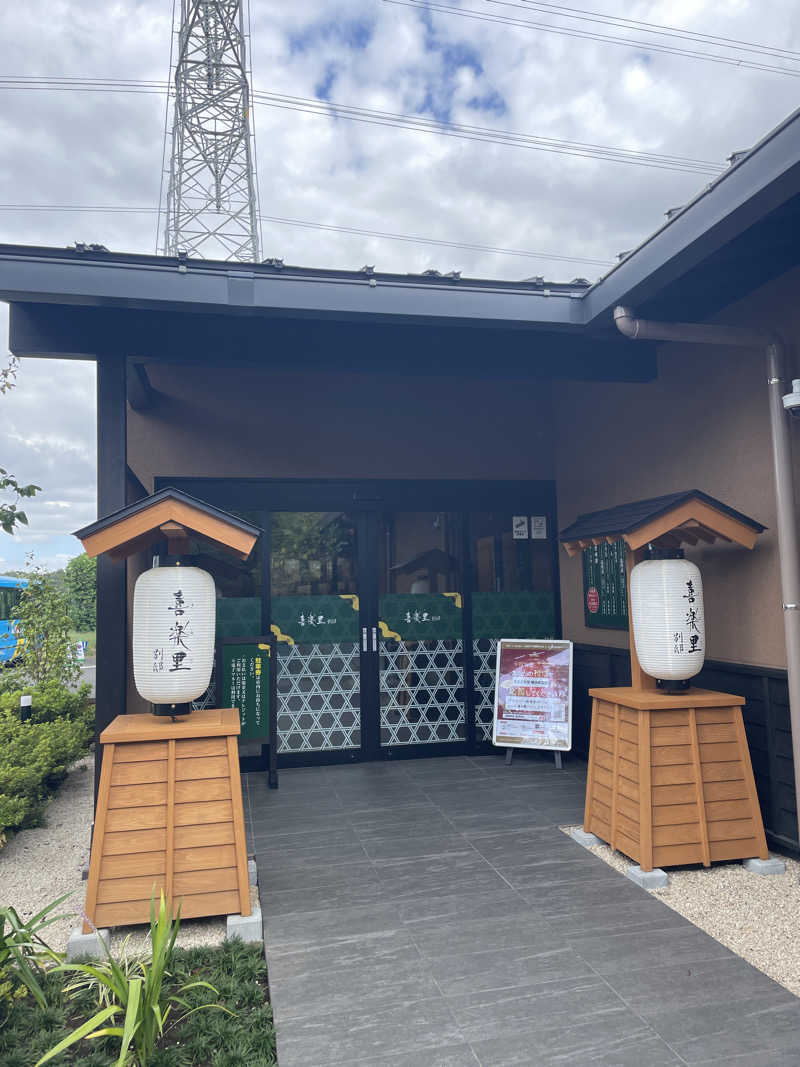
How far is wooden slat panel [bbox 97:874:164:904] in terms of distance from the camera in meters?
2.85

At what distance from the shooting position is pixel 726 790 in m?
3.39

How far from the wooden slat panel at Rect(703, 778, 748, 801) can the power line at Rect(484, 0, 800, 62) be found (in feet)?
25.3

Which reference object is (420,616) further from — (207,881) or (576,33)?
(576,33)

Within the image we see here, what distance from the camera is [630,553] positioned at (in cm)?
381

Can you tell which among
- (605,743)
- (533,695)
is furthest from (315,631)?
(605,743)

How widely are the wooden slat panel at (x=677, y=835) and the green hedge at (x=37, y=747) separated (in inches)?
132

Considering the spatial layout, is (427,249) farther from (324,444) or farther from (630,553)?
(630,553)

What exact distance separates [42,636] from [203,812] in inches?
186

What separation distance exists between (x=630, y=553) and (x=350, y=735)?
9.15 ft

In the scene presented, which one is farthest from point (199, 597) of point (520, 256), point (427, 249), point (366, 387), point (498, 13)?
point (427, 249)

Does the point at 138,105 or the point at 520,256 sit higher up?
the point at 138,105

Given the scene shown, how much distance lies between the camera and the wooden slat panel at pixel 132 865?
2871mm

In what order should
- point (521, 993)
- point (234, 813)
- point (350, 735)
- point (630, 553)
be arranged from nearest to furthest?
point (521, 993) < point (234, 813) < point (630, 553) < point (350, 735)

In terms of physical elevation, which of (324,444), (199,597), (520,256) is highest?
(520,256)
